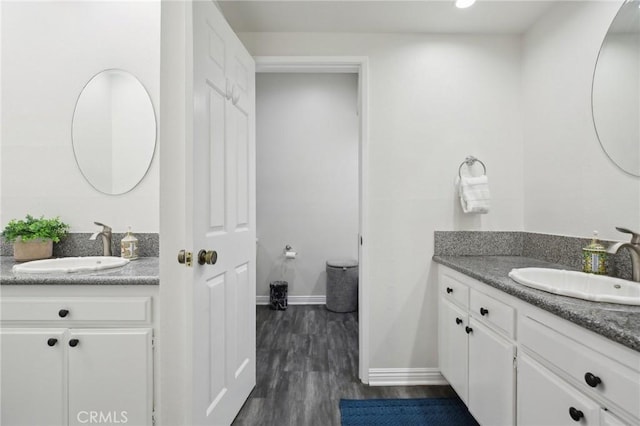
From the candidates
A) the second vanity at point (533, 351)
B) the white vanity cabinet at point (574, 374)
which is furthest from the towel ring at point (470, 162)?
the white vanity cabinet at point (574, 374)

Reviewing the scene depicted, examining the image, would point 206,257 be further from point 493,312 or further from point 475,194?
point 475,194

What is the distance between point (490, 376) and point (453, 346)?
382 millimetres

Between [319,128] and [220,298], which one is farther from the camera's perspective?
[319,128]

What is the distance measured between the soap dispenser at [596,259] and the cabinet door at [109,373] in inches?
76.7

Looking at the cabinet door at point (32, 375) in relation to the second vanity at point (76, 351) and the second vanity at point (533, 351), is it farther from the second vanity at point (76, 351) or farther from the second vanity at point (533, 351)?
the second vanity at point (533, 351)

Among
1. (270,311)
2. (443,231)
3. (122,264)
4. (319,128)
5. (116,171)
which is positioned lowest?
(270,311)

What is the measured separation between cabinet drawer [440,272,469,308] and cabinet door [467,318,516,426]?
4.8 inches

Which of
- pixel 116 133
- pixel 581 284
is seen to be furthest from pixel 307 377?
pixel 116 133

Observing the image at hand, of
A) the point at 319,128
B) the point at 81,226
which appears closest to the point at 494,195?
the point at 319,128

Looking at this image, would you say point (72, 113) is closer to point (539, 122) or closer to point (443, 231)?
point (443, 231)

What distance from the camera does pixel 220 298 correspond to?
4.56 feet

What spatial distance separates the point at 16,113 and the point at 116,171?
0.70 meters

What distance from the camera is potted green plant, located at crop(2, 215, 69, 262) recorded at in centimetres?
162

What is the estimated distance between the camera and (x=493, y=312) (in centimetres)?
128
